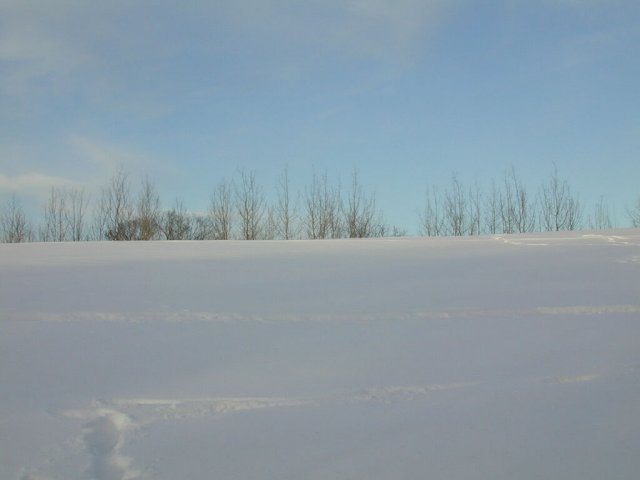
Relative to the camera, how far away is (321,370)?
2.44m

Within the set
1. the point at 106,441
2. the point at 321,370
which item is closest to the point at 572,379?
the point at 321,370

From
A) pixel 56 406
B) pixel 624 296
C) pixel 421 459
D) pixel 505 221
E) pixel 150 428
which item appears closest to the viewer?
pixel 421 459

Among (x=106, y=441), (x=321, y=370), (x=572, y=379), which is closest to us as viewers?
(x=106, y=441)

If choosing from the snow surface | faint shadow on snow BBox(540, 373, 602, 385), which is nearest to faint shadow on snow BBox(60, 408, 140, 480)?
the snow surface

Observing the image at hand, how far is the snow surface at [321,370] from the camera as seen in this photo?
182 cm

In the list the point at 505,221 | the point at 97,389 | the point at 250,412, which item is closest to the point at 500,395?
the point at 250,412

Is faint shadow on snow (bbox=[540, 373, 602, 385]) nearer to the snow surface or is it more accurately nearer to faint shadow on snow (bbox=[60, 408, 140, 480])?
the snow surface

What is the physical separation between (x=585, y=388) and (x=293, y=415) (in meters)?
1.08

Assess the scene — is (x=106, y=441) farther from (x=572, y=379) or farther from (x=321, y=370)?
(x=572, y=379)

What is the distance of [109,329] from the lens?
115 inches

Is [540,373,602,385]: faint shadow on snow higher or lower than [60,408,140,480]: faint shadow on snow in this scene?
higher

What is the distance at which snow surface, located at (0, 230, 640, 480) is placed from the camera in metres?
1.82

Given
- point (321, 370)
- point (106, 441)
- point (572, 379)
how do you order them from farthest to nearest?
point (321, 370) < point (572, 379) < point (106, 441)

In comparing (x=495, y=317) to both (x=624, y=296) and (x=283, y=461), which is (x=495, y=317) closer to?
(x=624, y=296)
